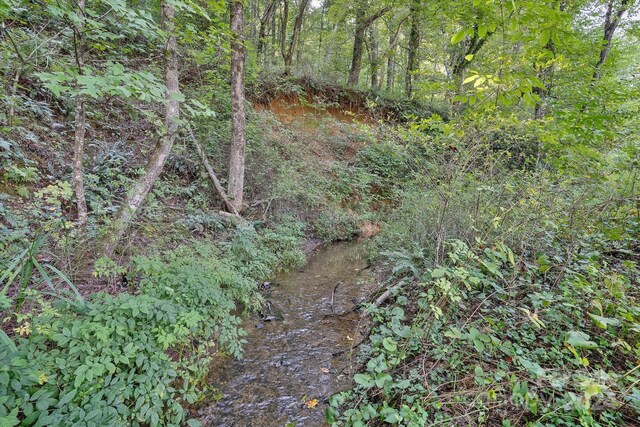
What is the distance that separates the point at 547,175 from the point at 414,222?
2.22 meters

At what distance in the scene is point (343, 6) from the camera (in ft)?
42.6

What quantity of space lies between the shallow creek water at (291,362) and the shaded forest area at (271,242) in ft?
0.74

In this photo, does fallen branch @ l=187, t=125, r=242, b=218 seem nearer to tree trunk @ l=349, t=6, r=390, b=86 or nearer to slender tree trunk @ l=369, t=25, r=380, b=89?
tree trunk @ l=349, t=6, r=390, b=86

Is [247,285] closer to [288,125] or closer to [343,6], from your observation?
[288,125]

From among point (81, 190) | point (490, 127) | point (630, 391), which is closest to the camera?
point (630, 391)

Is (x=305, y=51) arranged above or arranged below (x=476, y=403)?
above

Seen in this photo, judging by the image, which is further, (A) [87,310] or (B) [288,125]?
(B) [288,125]

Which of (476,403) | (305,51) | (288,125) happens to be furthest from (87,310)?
(305,51)

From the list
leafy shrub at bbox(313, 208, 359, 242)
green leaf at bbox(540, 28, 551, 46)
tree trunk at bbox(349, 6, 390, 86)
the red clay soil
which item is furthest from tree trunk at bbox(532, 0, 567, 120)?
tree trunk at bbox(349, 6, 390, 86)

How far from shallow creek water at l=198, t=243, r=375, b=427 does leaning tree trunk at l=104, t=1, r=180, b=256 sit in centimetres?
216

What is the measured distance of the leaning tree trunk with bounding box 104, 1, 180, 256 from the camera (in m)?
3.91

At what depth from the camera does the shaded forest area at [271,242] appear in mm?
2215

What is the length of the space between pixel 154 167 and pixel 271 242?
286 cm

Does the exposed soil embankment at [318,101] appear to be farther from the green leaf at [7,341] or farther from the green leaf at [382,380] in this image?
the green leaf at [7,341]
